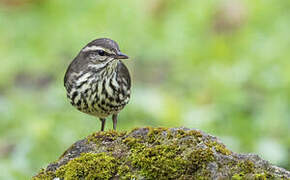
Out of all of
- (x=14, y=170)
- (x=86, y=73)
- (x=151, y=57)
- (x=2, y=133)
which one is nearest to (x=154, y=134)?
(x=86, y=73)

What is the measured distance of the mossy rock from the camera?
4027 millimetres

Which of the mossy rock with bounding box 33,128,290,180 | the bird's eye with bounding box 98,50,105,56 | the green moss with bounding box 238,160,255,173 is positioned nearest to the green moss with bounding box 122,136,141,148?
the mossy rock with bounding box 33,128,290,180

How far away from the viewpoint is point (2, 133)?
8.69 m

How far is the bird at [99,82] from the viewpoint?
5973 millimetres

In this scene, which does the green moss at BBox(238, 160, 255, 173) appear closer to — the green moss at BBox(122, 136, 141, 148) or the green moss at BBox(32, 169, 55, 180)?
the green moss at BBox(122, 136, 141, 148)

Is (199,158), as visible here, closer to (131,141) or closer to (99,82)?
(131,141)

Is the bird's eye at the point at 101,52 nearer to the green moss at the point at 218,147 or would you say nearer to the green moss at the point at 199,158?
the green moss at the point at 218,147

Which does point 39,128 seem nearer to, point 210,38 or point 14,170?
point 14,170

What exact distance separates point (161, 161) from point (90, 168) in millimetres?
517

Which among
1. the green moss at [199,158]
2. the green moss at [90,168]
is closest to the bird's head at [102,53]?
the green moss at [90,168]

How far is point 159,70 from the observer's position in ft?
37.1

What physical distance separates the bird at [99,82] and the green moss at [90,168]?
1706 millimetres

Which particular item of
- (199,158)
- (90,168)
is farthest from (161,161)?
(90,168)

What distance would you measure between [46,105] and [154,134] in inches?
208
